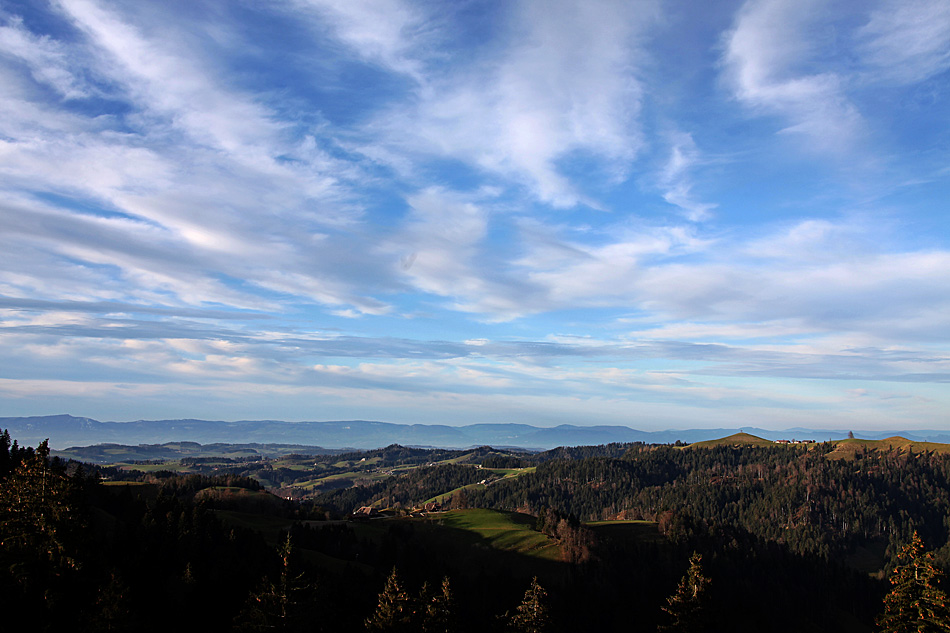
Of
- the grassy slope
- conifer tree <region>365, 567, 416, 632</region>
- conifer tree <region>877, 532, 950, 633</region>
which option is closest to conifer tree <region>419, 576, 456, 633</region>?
conifer tree <region>365, 567, 416, 632</region>

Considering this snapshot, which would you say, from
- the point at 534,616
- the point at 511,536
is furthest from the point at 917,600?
the point at 511,536

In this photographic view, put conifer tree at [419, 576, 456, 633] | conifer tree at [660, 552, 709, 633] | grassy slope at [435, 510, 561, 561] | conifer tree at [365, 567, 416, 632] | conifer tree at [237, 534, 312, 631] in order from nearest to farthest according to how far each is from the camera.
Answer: conifer tree at [237, 534, 312, 631], conifer tree at [660, 552, 709, 633], conifer tree at [365, 567, 416, 632], conifer tree at [419, 576, 456, 633], grassy slope at [435, 510, 561, 561]

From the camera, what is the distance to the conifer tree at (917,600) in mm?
36406

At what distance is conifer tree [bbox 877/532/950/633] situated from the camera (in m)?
36.4

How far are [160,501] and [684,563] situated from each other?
149556 millimetres

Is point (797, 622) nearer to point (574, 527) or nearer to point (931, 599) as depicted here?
point (574, 527)

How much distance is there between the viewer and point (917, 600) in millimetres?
37312

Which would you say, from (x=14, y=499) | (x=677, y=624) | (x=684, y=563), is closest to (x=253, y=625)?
(x=14, y=499)

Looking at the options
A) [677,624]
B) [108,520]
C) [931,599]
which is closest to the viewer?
[931,599]

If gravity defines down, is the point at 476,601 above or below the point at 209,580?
below

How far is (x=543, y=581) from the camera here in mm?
141750

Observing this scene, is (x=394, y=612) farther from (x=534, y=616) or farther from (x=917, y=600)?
(x=917, y=600)


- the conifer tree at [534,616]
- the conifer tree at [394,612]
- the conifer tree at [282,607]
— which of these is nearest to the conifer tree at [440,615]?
the conifer tree at [394,612]

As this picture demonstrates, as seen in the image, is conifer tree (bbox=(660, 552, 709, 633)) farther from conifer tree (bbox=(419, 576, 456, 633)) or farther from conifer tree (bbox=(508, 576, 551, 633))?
conifer tree (bbox=(419, 576, 456, 633))
